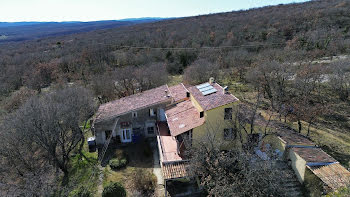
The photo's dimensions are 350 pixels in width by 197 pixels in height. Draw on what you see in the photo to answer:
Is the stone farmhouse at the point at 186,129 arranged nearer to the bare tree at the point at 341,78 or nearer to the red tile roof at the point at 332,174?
the red tile roof at the point at 332,174

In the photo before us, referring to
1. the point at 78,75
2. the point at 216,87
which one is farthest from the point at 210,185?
the point at 78,75

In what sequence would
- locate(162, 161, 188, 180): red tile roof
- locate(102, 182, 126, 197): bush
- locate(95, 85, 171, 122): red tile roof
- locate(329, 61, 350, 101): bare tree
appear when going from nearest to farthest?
locate(102, 182, 126, 197): bush < locate(162, 161, 188, 180): red tile roof < locate(95, 85, 171, 122): red tile roof < locate(329, 61, 350, 101): bare tree

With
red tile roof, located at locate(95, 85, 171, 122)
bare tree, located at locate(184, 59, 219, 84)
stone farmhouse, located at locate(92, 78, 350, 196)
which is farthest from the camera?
bare tree, located at locate(184, 59, 219, 84)

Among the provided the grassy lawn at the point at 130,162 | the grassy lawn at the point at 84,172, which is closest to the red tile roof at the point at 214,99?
the grassy lawn at the point at 130,162

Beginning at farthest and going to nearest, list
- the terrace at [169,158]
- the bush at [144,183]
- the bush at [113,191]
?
1. the bush at [144,183]
2. the terrace at [169,158]
3. the bush at [113,191]

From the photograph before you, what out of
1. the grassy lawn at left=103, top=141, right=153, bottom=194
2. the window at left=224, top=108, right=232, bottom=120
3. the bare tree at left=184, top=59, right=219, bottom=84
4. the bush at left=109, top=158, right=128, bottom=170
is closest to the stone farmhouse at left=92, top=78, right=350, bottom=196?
the window at left=224, top=108, right=232, bottom=120

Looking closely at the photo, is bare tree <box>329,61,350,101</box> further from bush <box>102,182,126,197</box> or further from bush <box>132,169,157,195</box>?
bush <box>102,182,126,197</box>

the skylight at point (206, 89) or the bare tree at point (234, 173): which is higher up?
the skylight at point (206, 89)

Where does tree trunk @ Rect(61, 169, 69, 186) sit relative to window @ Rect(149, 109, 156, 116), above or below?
below
